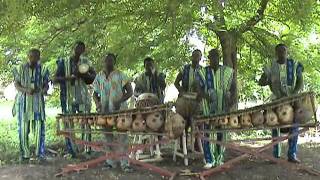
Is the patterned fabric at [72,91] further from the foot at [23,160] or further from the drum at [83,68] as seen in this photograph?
the foot at [23,160]

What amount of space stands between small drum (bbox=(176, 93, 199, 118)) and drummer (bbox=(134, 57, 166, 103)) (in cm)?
114

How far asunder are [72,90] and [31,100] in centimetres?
77

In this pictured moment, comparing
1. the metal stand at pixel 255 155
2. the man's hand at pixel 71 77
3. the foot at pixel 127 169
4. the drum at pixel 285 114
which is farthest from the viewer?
the man's hand at pixel 71 77

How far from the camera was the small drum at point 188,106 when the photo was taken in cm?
877

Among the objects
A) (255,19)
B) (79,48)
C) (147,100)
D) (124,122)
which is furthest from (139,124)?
(255,19)

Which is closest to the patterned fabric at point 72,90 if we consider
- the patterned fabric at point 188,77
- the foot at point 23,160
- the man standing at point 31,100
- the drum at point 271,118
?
the man standing at point 31,100

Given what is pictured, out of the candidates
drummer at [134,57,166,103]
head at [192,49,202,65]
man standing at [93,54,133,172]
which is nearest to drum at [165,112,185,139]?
man standing at [93,54,133,172]

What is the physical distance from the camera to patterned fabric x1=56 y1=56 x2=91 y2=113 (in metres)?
9.58

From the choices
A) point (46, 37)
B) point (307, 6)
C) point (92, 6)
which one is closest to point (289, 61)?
point (307, 6)

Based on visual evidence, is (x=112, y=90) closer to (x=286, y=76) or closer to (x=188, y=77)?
(x=188, y=77)

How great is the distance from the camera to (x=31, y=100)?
362 inches

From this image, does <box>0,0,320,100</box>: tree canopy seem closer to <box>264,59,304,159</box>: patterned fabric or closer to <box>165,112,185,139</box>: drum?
<box>264,59,304,159</box>: patterned fabric

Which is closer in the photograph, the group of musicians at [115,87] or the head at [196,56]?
the group of musicians at [115,87]

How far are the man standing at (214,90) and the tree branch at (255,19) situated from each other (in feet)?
6.43
